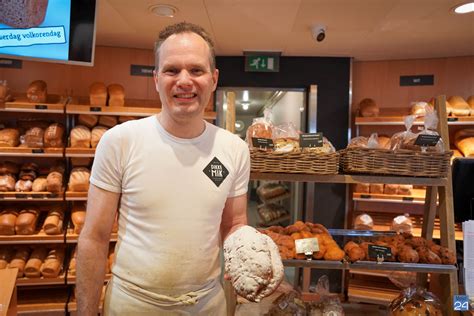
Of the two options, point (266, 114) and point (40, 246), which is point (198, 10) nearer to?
point (266, 114)

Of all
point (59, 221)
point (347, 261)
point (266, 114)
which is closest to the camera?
point (347, 261)

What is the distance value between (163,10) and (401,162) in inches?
75.6

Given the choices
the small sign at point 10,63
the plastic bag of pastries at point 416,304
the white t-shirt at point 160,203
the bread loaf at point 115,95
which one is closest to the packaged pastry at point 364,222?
the plastic bag of pastries at point 416,304

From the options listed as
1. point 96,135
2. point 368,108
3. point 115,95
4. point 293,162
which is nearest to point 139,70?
point 115,95

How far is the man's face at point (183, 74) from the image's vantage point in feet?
3.54

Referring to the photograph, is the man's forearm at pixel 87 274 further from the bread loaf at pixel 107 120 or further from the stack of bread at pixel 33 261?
the bread loaf at pixel 107 120

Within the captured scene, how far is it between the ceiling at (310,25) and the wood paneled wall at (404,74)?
104 mm

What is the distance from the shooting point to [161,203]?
3.61 ft

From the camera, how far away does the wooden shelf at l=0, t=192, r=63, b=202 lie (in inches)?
114

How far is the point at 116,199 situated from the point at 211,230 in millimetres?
339

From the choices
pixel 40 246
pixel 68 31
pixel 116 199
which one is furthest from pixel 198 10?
pixel 40 246

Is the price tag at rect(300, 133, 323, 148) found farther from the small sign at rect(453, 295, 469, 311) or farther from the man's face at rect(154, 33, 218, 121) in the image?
the small sign at rect(453, 295, 469, 311)

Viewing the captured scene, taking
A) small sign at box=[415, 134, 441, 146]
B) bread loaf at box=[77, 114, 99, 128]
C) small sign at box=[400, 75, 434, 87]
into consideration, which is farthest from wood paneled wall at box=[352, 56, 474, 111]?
bread loaf at box=[77, 114, 99, 128]

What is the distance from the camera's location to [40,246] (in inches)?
126
